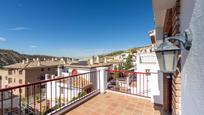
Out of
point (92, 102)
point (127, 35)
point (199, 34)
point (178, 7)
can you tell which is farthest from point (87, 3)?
point (127, 35)

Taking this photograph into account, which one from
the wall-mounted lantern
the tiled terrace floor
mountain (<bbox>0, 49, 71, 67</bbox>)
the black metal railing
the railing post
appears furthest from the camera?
mountain (<bbox>0, 49, 71, 67</bbox>)

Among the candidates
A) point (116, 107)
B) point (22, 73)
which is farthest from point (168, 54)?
point (22, 73)

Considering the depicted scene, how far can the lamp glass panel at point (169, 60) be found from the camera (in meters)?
1.36

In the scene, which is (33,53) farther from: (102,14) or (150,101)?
(150,101)

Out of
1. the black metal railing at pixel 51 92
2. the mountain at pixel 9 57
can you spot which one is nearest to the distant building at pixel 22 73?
the mountain at pixel 9 57

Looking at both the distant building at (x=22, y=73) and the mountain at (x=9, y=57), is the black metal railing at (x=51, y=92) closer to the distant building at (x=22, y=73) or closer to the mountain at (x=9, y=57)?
the distant building at (x=22, y=73)

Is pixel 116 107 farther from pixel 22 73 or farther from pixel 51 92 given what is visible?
pixel 22 73

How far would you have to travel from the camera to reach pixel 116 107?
396cm

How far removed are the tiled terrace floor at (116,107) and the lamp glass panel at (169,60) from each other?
2606mm

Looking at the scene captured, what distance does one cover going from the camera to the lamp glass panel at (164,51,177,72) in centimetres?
136

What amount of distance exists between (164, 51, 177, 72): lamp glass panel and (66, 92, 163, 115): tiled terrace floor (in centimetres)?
261

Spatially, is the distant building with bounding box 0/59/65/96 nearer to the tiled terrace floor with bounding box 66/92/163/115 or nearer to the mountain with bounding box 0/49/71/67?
the mountain with bounding box 0/49/71/67

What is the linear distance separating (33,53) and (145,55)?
47521 mm

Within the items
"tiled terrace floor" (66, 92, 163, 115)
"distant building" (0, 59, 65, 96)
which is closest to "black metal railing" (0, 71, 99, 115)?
"tiled terrace floor" (66, 92, 163, 115)
